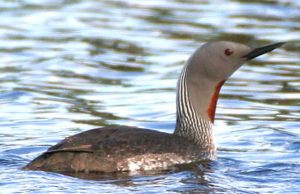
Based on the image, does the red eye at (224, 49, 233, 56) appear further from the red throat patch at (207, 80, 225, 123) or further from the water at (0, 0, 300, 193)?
the water at (0, 0, 300, 193)

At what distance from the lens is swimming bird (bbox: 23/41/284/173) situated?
34.5 ft

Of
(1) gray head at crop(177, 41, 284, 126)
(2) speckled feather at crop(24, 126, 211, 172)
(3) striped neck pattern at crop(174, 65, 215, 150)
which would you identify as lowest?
(2) speckled feather at crop(24, 126, 211, 172)

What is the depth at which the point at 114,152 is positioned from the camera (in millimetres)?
10609

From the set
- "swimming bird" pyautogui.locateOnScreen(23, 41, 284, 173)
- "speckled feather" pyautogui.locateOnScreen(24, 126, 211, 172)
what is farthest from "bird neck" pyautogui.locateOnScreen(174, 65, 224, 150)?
"speckled feather" pyautogui.locateOnScreen(24, 126, 211, 172)

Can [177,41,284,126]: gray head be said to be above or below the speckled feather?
above

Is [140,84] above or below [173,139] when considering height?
above

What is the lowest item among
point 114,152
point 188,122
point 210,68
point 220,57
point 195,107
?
point 114,152

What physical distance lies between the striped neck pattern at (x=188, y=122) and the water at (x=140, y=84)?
279 mm

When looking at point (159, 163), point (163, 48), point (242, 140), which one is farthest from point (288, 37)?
point (159, 163)

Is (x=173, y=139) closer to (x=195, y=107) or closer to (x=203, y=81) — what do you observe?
(x=195, y=107)

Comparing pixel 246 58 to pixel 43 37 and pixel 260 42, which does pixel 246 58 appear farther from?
pixel 43 37

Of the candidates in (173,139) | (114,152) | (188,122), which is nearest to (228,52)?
(188,122)

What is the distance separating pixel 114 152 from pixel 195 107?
1244 mm

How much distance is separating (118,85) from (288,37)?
3896mm
